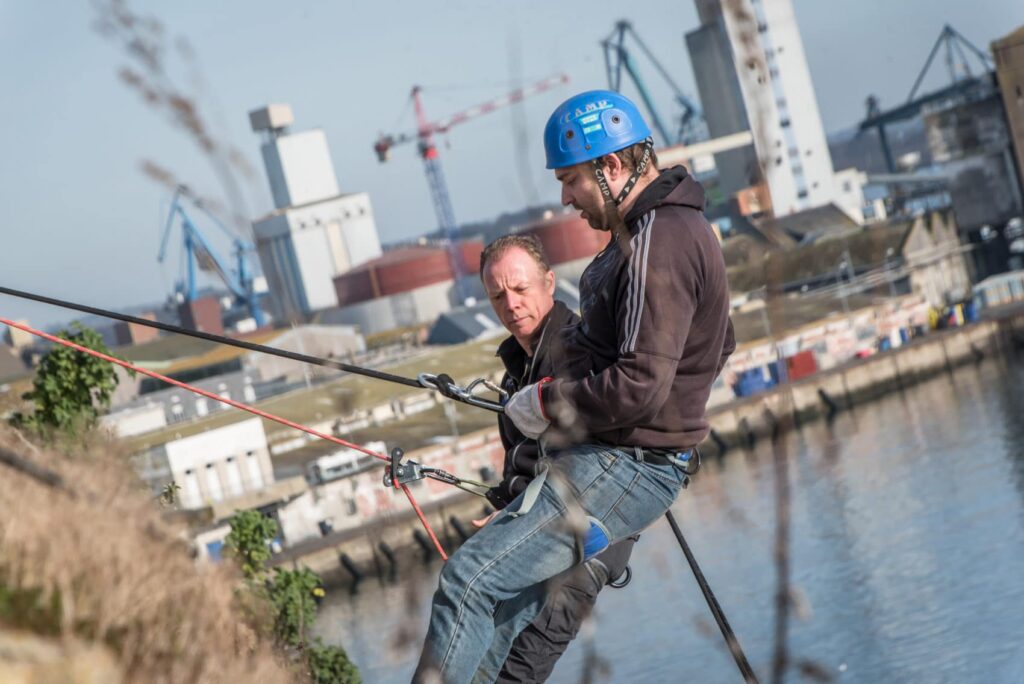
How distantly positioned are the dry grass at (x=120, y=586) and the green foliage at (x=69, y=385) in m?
5.87

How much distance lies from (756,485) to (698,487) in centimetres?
305

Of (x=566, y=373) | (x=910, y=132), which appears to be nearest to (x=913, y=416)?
(x=566, y=373)

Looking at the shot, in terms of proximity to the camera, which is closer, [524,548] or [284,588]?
[524,548]

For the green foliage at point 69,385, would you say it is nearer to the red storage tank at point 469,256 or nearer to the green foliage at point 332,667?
the green foliage at point 332,667

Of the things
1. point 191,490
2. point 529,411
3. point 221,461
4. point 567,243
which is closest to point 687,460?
point 529,411

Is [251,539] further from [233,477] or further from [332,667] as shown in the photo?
[233,477]

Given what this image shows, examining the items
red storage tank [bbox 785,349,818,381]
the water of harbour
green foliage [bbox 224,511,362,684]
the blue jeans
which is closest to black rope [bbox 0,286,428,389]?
the blue jeans

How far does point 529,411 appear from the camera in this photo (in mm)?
3289

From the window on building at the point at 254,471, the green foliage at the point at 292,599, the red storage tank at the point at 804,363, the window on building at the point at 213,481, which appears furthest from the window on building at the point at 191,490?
the red storage tank at the point at 804,363

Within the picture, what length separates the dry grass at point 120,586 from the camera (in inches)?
100

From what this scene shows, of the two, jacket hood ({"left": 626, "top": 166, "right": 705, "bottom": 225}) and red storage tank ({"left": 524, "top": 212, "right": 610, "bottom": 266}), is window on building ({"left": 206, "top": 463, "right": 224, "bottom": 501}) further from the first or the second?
jacket hood ({"left": 626, "top": 166, "right": 705, "bottom": 225})

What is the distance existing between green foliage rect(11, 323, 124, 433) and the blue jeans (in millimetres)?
5966

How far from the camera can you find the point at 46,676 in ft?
7.48

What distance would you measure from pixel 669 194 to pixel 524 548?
2.87ft
